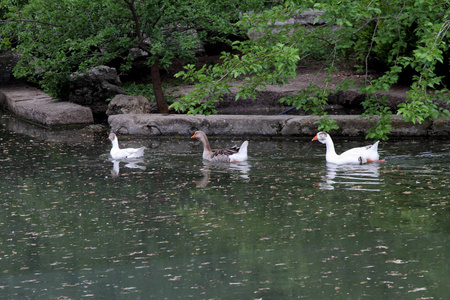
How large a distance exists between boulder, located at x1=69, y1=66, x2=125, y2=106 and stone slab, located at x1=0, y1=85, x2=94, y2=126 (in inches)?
16.3

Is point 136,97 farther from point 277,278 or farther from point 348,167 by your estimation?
point 277,278

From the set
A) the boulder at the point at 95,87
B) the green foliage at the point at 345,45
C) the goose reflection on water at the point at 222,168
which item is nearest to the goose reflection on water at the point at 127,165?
the goose reflection on water at the point at 222,168

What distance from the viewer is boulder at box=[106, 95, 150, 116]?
1725 centimetres

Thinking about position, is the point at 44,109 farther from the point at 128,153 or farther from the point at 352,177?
the point at 352,177

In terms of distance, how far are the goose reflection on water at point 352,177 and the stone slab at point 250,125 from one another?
3114 mm

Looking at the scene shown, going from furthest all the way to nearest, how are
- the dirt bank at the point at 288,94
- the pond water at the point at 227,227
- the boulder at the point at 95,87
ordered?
the boulder at the point at 95,87 < the dirt bank at the point at 288,94 < the pond water at the point at 227,227

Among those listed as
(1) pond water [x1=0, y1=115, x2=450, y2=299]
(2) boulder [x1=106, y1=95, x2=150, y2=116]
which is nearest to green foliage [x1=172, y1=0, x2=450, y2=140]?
(1) pond water [x1=0, y1=115, x2=450, y2=299]

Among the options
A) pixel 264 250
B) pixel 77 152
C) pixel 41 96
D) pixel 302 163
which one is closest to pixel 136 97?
pixel 77 152

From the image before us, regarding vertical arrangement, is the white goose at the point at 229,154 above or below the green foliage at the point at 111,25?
below

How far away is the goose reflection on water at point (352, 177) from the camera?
10.0 m

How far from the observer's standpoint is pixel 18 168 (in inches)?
483

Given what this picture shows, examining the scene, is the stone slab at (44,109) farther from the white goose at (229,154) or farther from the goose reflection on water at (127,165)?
the white goose at (229,154)

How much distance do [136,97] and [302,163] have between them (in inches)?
268

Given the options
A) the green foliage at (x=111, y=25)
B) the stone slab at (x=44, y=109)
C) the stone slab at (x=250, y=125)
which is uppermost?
the green foliage at (x=111, y=25)
